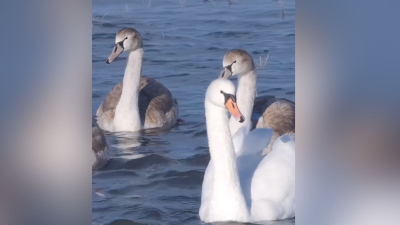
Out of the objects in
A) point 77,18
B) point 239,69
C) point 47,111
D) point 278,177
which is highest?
point 77,18

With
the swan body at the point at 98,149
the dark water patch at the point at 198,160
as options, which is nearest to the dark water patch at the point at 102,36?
the swan body at the point at 98,149

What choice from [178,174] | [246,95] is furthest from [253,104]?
[178,174]

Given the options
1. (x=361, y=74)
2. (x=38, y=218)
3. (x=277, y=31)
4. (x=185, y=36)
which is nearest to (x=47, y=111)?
(x=38, y=218)

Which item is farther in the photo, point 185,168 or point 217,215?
point 185,168

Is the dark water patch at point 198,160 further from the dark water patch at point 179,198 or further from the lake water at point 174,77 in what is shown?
the dark water patch at point 179,198

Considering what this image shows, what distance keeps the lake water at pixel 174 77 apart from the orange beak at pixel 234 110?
11.7 inches

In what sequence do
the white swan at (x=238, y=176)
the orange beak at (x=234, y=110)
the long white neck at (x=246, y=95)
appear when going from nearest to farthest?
the orange beak at (x=234, y=110) → the white swan at (x=238, y=176) → the long white neck at (x=246, y=95)

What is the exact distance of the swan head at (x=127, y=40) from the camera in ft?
9.82

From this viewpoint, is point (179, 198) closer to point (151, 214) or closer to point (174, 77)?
point (151, 214)

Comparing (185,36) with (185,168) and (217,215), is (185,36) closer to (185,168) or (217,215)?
(185,168)

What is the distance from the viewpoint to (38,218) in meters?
3.15

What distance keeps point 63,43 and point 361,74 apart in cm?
140

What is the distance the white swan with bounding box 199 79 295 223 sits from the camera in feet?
9.09

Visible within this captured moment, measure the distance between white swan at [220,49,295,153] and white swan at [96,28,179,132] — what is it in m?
0.31
